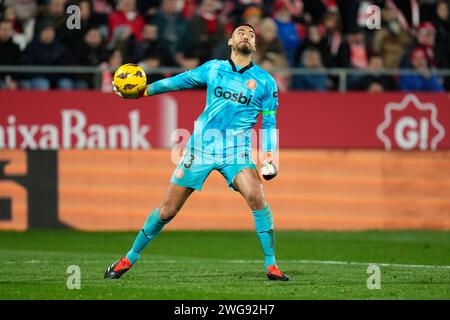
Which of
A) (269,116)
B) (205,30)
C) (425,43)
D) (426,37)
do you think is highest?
(205,30)

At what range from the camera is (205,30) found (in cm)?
1892

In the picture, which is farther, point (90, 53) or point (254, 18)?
point (254, 18)

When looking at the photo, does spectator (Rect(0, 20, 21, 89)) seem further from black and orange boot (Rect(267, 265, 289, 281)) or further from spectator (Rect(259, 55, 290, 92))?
black and orange boot (Rect(267, 265, 289, 281))

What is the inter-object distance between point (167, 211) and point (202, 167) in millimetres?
571

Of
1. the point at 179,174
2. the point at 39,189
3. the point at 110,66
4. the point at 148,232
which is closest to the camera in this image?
the point at 179,174

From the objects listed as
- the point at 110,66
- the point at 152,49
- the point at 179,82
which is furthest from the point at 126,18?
the point at 179,82

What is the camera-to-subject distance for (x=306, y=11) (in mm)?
20531

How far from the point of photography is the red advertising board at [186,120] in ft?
58.3

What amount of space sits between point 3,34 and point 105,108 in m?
2.08

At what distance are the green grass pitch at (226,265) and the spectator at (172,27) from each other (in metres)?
3.33

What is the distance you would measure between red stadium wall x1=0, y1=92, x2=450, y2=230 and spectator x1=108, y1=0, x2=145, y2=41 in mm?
1638

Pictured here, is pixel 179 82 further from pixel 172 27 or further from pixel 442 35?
pixel 442 35

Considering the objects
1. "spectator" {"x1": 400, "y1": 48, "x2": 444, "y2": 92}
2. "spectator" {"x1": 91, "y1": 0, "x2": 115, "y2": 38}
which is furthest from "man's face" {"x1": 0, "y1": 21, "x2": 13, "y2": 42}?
"spectator" {"x1": 400, "y1": 48, "x2": 444, "y2": 92}
